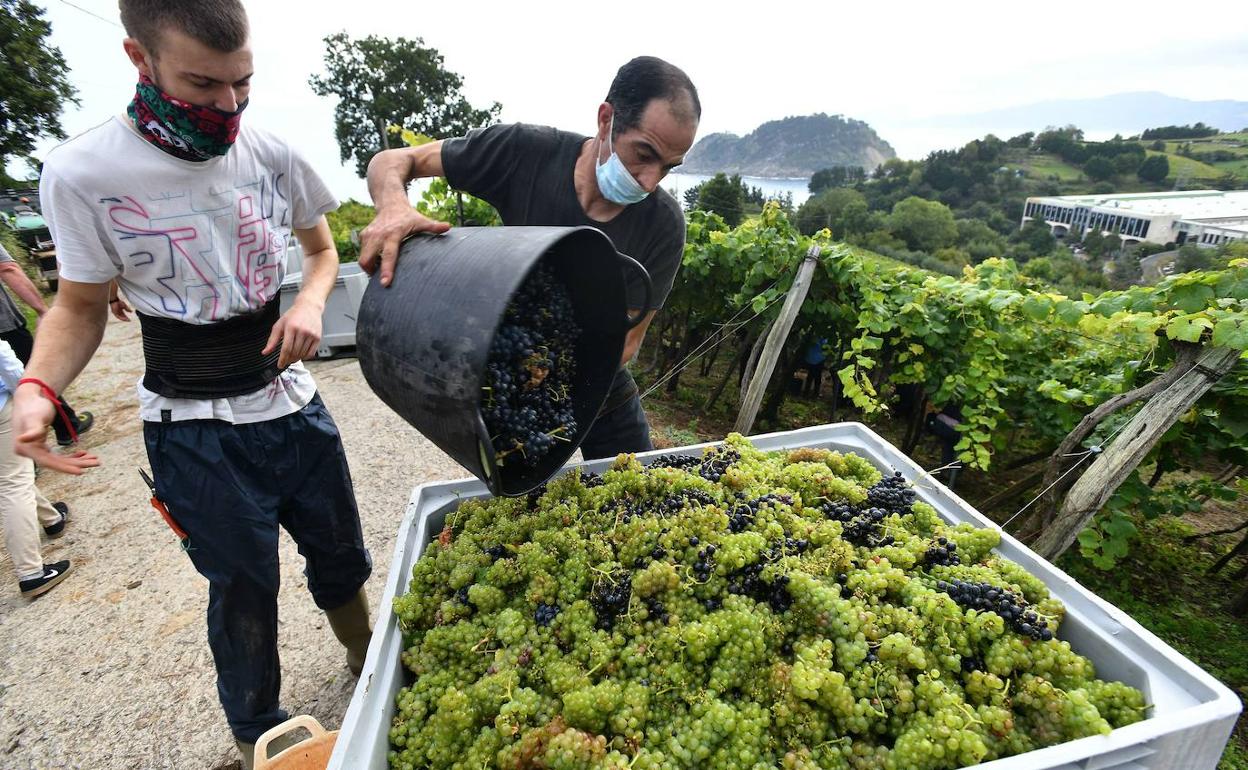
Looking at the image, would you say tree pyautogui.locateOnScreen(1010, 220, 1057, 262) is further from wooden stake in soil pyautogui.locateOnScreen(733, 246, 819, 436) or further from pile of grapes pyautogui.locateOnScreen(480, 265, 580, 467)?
pile of grapes pyautogui.locateOnScreen(480, 265, 580, 467)

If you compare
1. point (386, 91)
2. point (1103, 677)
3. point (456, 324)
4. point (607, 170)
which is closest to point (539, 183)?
point (607, 170)

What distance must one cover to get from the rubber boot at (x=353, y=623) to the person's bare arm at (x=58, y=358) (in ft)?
4.10

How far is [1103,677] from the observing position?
1.33 metres

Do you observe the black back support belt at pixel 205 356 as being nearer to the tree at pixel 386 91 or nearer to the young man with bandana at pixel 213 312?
the young man with bandana at pixel 213 312

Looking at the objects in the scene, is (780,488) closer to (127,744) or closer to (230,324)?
(230,324)

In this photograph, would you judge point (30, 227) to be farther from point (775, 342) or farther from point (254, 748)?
point (775, 342)

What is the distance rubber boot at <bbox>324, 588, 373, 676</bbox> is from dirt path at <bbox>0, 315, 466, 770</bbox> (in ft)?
1.01

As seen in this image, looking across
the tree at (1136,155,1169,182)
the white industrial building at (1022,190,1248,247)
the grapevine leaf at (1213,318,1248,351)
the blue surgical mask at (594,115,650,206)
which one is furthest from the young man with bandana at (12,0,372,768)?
the tree at (1136,155,1169,182)

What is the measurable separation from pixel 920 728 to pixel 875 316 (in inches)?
139

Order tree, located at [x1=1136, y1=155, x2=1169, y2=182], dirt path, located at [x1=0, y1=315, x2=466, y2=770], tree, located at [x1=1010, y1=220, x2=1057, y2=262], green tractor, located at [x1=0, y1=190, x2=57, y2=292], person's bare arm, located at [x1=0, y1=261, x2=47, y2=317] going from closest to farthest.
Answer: dirt path, located at [x1=0, y1=315, x2=466, y2=770]
person's bare arm, located at [x1=0, y1=261, x2=47, y2=317]
green tractor, located at [x1=0, y1=190, x2=57, y2=292]
tree, located at [x1=1010, y1=220, x2=1057, y2=262]
tree, located at [x1=1136, y1=155, x2=1169, y2=182]

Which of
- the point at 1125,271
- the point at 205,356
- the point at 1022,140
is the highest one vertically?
the point at 1022,140

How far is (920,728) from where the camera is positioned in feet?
3.76

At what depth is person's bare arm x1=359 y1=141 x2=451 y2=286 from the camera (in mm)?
1410

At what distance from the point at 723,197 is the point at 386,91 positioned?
24.0 meters
